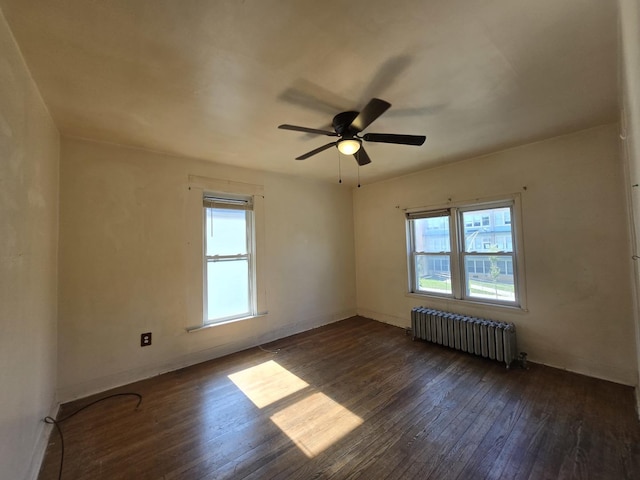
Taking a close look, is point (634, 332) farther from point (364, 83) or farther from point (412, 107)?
point (364, 83)

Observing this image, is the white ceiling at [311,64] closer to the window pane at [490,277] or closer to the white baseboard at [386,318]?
the window pane at [490,277]

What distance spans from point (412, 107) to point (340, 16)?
105cm

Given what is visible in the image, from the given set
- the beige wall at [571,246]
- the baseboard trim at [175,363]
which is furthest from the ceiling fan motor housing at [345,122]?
the baseboard trim at [175,363]

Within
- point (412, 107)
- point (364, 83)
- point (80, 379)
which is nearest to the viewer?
point (364, 83)

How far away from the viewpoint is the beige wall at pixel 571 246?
2.49 m

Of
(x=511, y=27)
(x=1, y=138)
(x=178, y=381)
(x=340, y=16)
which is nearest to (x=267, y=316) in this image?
(x=178, y=381)

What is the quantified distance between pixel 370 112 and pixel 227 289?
9.06 ft

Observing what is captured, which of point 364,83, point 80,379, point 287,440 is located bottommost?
point 287,440

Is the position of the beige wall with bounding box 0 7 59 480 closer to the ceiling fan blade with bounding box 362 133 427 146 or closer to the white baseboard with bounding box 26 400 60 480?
the white baseboard with bounding box 26 400 60 480

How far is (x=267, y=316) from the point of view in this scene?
147 inches

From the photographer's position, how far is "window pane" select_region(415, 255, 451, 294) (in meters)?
3.79

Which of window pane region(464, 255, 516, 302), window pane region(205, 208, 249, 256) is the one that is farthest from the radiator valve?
window pane region(205, 208, 249, 256)

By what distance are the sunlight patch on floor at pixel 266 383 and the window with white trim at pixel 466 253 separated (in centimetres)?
235

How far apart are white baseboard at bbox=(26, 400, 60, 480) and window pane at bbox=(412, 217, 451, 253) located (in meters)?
4.31
